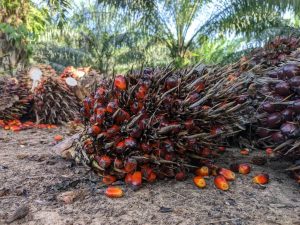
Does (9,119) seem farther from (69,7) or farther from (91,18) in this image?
(91,18)

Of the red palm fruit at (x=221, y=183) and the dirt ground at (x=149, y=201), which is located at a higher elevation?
the red palm fruit at (x=221, y=183)

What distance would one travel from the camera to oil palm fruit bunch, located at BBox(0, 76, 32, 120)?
440 centimetres

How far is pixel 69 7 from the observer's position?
8.73 meters

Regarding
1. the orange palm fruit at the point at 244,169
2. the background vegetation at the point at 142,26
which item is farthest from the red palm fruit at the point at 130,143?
the background vegetation at the point at 142,26

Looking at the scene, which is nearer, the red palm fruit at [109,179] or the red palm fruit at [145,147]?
the red palm fruit at [145,147]

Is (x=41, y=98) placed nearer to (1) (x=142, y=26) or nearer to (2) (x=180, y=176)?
(2) (x=180, y=176)

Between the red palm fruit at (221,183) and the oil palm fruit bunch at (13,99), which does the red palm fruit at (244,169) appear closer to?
the red palm fruit at (221,183)

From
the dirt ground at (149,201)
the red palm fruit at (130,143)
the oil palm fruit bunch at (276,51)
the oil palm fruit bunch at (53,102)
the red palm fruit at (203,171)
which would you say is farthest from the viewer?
the oil palm fruit bunch at (53,102)

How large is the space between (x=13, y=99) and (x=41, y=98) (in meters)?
0.42

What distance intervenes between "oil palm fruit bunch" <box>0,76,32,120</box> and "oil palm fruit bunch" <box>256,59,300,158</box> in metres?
3.51

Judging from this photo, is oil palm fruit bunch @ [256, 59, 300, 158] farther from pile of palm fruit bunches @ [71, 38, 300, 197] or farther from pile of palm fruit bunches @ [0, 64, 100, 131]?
pile of palm fruit bunches @ [0, 64, 100, 131]

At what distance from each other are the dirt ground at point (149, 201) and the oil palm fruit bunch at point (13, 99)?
2.58m

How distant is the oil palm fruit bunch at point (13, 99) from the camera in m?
4.40

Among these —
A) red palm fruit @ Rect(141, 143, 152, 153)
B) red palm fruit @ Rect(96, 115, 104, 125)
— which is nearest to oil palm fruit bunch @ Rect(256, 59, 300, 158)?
red palm fruit @ Rect(141, 143, 152, 153)
